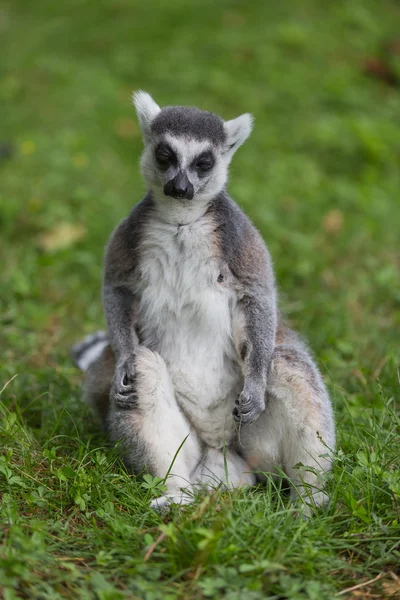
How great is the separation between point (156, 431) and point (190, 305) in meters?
0.63

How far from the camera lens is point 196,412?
3.73 meters

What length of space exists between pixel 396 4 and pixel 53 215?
959cm

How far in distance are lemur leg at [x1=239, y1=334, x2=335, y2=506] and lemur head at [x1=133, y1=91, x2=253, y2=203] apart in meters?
0.95

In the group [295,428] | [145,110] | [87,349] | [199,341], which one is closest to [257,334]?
[199,341]

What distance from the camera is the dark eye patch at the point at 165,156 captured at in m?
3.63

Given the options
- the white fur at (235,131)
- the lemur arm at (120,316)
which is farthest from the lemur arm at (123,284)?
the white fur at (235,131)

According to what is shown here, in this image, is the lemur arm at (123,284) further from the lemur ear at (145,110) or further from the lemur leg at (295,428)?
the lemur leg at (295,428)

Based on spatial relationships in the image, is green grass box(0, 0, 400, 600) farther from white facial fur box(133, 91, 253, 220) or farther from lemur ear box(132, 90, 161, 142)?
lemur ear box(132, 90, 161, 142)

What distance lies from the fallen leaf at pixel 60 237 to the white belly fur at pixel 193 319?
10.7ft

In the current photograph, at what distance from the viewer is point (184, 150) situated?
11.8 feet

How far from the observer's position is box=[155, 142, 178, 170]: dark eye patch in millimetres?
3627

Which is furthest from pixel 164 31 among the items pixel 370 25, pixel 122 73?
pixel 370 25

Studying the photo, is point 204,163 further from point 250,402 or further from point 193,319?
point 250,402

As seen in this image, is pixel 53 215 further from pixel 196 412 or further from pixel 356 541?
pixel 356 541
